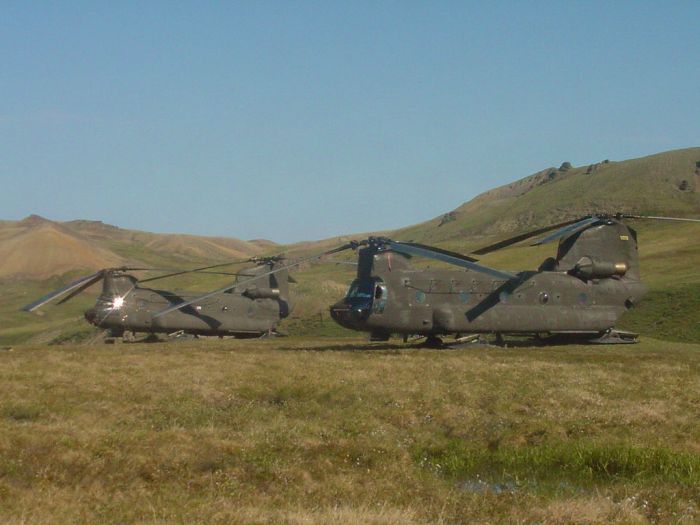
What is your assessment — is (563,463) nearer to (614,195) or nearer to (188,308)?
(188,308)

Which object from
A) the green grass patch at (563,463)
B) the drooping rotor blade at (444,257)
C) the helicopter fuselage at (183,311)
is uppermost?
the drooping rotor blade at (444,257)

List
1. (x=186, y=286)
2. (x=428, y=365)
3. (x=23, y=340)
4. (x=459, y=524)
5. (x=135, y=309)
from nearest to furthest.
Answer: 1. (x=459, y=524)
2. (x=428, y=365)
3. (x=135, y=309)
4. (x=23, y=340)
5. (x=186, y=286)

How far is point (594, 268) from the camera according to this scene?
3591 cm

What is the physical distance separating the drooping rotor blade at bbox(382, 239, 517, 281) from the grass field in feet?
12.7

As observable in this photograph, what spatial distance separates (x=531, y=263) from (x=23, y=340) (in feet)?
197

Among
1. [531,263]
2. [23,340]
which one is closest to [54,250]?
[23,340]

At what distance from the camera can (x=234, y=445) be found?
17234 millimetres

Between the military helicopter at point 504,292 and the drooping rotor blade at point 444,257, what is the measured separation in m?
0.05

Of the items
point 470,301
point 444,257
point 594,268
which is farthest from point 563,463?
point 594,268

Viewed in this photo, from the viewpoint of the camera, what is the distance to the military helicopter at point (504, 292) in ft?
108

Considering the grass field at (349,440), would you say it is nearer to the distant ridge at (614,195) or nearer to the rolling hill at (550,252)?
the rolling hill at (550,252)

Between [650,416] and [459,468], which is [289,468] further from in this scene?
[650,416]

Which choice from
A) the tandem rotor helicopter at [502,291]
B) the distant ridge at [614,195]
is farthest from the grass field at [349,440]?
the distant ridge at [614,195]

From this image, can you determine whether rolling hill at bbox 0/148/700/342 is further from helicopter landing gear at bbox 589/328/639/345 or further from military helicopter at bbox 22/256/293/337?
helicopter landing gear at bbox 589/328/639/345
